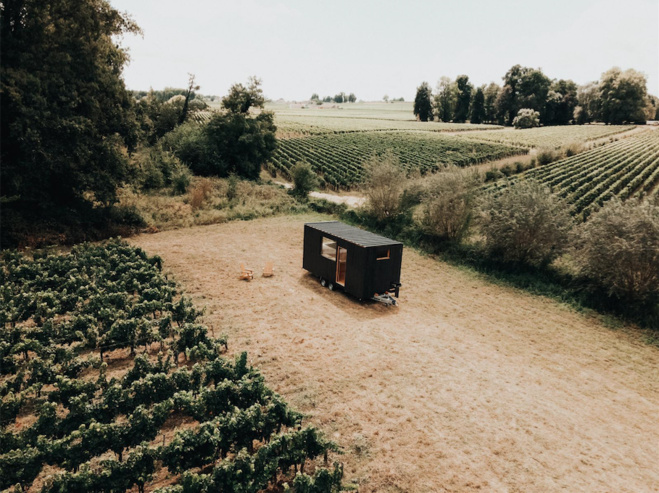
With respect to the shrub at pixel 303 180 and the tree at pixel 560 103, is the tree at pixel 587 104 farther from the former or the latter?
the shrub at pixel 303 180

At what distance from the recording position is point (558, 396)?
10125 mm

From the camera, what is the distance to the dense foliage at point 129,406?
622cm

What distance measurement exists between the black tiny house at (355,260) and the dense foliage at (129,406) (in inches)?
233

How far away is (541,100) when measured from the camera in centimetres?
9288

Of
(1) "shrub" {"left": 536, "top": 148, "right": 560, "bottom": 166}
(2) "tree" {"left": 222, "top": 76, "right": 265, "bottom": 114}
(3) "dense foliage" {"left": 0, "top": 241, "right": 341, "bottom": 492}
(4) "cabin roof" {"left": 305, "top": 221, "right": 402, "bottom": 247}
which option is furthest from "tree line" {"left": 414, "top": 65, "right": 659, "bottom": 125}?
(3) "dense foliage" {"left": 0, "top": 241, "right": 341, "bottom": 492}

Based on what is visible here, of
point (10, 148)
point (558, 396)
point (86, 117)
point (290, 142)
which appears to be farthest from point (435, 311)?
point (290, 142)

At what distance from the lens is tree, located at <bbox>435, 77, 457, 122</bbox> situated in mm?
104000

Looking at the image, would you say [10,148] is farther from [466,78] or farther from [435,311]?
[466,78]

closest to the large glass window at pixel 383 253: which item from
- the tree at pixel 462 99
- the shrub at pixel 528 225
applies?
the shrub at pixel 528 225

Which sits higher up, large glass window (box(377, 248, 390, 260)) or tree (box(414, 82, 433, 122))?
tree (box(414, 82, 433, 122))

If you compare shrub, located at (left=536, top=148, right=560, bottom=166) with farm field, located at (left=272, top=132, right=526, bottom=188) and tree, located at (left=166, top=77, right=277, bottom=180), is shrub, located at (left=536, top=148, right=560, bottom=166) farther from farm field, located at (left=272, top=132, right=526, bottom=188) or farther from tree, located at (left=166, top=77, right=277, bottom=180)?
tree, located at (left=166, top=77, right=277, bottom=180)

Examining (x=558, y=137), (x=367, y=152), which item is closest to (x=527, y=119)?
(x=558, y=137)

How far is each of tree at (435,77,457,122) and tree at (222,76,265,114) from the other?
7745 cm

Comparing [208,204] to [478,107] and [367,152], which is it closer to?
[367,152]
